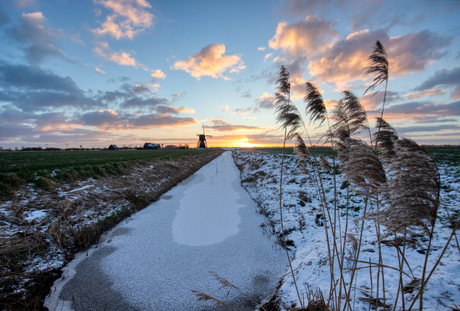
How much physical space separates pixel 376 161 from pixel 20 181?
37.1ft

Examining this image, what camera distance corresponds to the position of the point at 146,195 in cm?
1055

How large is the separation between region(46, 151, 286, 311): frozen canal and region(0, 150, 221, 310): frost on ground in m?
0.37

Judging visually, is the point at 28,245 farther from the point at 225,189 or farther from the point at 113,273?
the point at 225,189

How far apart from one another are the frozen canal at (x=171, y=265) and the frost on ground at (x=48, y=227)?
1.23ft

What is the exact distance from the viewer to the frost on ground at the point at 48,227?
394 centimetres

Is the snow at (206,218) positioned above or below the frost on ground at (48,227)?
below

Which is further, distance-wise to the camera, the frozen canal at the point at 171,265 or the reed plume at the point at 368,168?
the frozen canal at the point at 171,265

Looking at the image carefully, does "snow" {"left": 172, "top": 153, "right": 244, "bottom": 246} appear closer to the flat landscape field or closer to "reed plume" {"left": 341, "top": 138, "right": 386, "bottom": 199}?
"reed plume" {"left": 341, "top": 138, "right": 386, "bottom": 199}

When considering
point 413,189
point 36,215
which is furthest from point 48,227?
point 413,189

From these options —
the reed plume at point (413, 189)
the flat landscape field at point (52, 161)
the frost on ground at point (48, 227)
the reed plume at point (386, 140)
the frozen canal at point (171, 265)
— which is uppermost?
the reed plume at point (386, 140)

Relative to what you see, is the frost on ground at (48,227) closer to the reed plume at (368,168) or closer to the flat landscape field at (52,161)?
the flat landscape field at (52,161)

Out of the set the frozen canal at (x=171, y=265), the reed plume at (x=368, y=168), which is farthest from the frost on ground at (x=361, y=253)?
the frozen canal at (x=171, y=265)

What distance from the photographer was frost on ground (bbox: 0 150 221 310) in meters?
3.94

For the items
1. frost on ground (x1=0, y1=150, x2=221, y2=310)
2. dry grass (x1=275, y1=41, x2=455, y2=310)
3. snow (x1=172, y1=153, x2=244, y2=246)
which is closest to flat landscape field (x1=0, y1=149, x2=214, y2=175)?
frost on ground (x1=0, y1=150, x2=221, y2=310)
